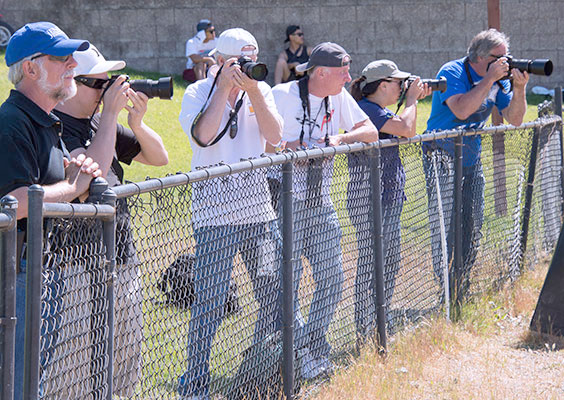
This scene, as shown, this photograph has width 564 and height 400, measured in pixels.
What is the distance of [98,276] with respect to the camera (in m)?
2.67

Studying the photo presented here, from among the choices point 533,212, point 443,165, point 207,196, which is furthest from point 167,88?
point 533,212

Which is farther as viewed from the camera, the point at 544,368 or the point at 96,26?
the point at 96,26

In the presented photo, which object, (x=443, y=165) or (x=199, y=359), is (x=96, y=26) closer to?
(x=443, y=165)

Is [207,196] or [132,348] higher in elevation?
[207,196]

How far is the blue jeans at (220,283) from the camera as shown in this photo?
359 centimetres

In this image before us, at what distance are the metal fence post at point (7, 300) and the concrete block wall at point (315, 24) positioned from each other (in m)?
16.0

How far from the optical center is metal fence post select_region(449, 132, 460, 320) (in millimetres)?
5832

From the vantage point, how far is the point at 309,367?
442cm

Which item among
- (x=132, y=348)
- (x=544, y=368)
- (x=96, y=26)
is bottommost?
(x=544, y=368)

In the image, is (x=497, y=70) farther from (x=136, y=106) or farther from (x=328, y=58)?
(x=136, y=106)

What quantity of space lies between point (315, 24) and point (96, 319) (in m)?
15.7

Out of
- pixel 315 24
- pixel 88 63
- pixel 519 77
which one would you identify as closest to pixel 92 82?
pixel 88 63

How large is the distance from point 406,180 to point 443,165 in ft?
1.62

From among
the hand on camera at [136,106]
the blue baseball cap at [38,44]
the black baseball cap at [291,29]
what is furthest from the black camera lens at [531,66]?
the black baseball cap at [291,29]
